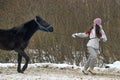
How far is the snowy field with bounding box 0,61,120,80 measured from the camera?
43.1 feet

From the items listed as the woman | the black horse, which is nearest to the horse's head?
the black horse

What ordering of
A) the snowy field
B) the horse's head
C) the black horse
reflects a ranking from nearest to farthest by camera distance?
1. the snowy field
2. the black horse
3. the horse's head

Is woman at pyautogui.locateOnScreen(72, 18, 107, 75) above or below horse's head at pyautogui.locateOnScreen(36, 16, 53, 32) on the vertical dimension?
below

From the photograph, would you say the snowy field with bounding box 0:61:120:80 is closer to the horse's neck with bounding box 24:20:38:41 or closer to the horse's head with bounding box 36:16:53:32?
the horse's neck with bounding box 24:20:38:41

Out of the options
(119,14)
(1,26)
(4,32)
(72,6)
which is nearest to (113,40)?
(119,14)

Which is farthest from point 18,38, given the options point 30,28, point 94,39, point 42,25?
point 94,39

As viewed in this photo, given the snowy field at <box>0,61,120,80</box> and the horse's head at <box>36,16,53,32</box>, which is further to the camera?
the horse's head at <box>36,16,53,32</box>

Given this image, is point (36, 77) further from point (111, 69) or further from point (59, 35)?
point (59, 35)

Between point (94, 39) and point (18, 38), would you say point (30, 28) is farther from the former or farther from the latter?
point (94, 39)

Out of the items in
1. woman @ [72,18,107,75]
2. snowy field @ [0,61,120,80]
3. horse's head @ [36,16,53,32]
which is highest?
horse's head @ [36,16,53,32]

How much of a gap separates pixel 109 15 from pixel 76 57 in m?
2.28

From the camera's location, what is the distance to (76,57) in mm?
19422

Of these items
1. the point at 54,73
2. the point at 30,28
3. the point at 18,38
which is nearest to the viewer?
the point at 18,38

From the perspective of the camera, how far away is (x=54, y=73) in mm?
14570
